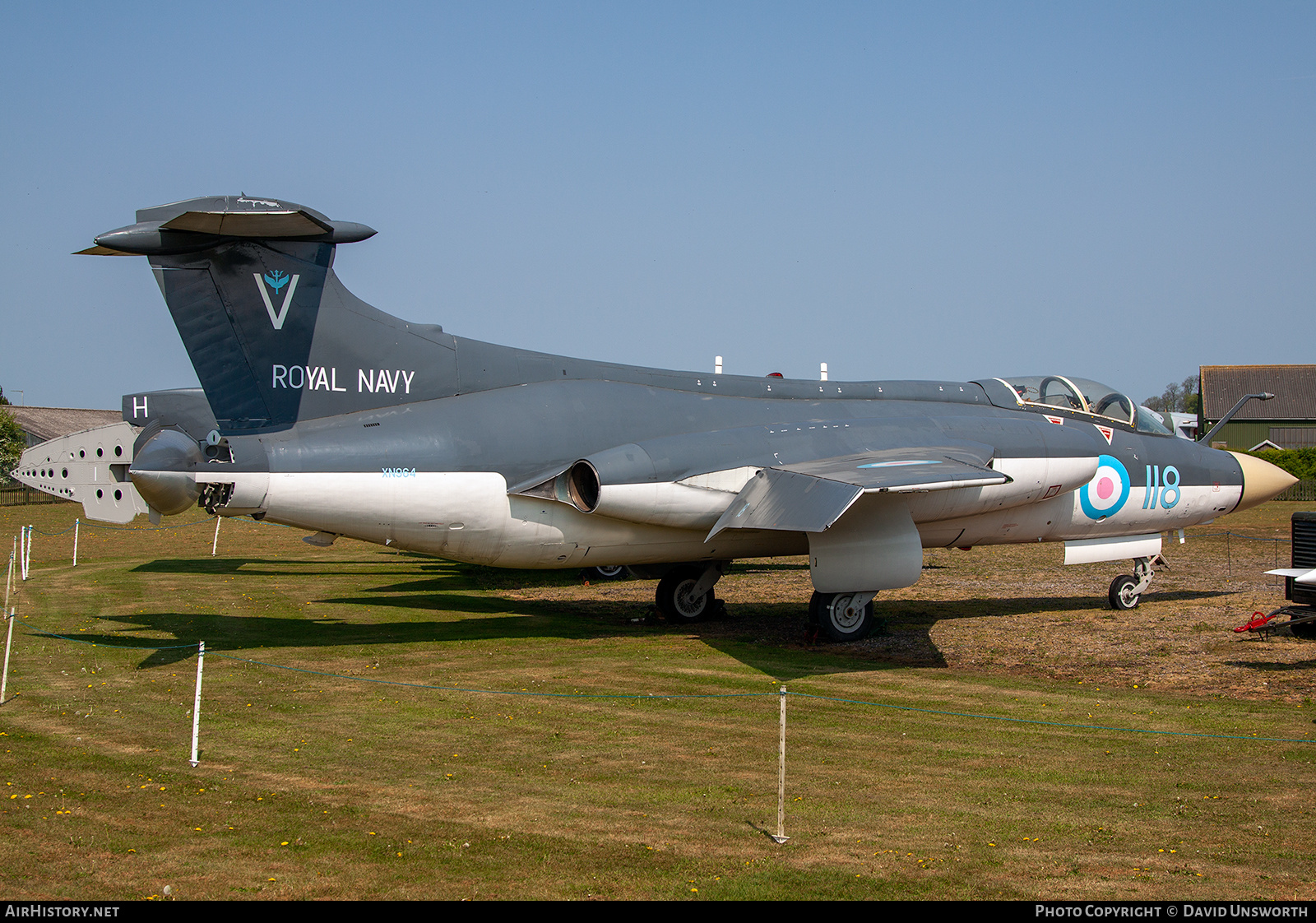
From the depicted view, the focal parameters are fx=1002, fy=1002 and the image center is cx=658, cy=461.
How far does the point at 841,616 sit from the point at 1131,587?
5467 millimetres

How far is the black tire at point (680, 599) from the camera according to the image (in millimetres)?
15688

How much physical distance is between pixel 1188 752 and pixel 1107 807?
191 cm

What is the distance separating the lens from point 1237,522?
110 ft

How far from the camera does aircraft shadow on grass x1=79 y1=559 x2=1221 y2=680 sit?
42.1 ft

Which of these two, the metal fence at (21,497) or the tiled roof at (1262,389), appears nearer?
the metal fence at (21,497)

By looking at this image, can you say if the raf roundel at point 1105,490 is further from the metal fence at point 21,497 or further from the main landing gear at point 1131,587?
the metal fence at point 21,497

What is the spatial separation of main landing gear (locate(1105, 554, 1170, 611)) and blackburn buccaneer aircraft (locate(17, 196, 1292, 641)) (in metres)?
0.05

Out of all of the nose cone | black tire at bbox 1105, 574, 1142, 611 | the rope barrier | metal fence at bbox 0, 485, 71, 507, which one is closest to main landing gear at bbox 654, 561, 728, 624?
the rope barrier

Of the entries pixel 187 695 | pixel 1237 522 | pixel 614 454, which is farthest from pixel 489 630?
pixel 1237 522

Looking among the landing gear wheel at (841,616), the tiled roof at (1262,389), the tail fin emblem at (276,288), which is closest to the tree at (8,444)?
the tail fin emblem at (276,288)

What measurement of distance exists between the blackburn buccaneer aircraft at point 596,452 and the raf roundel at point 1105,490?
0.13 feet

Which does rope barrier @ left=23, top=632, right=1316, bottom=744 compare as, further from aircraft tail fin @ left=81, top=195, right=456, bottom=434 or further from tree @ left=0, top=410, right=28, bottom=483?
tree @ left=0, top=410, right=28, bottom=483

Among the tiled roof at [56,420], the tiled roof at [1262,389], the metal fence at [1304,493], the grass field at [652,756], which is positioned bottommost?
the grass field at [652,756]

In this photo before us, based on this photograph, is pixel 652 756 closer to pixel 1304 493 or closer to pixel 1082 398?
pixel 1082 398
